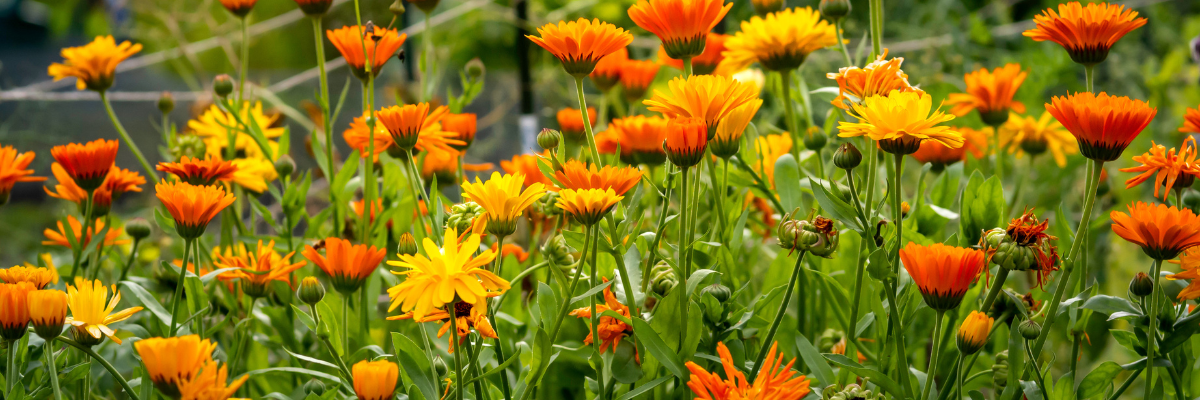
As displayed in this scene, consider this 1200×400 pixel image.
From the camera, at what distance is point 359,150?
0.72 meters

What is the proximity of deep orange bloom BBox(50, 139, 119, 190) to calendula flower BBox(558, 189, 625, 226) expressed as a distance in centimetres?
40

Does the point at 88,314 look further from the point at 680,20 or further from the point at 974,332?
the point at 974,332

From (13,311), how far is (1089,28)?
61 cm

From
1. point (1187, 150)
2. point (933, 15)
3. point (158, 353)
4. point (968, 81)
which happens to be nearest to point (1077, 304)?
point (1187, 150)

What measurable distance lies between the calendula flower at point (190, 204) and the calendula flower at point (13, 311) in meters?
0.09

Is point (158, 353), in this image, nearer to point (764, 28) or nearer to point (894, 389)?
point (894, 389)

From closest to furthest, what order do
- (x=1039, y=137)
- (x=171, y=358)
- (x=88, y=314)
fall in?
(x=171, y=358) < (x=88, y=314) < (x=1039, y=137)

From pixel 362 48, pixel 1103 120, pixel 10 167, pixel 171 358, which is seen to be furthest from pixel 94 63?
pixel 1103 120

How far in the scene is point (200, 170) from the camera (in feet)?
1.97

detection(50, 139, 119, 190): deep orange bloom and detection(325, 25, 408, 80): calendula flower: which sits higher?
detection(325, 25, 408, 80): calendula flower

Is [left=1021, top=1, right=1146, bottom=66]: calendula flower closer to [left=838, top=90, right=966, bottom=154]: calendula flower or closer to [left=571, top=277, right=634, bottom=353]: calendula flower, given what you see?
[left=838, top=90, right=966, bottom=154]: calendula flower

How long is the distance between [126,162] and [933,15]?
5.90 feet

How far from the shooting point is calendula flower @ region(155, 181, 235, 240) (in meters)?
0.48

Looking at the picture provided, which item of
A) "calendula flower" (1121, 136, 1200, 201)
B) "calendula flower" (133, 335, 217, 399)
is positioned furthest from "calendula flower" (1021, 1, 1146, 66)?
"calendula flower" (133, 335, 217, 399)
